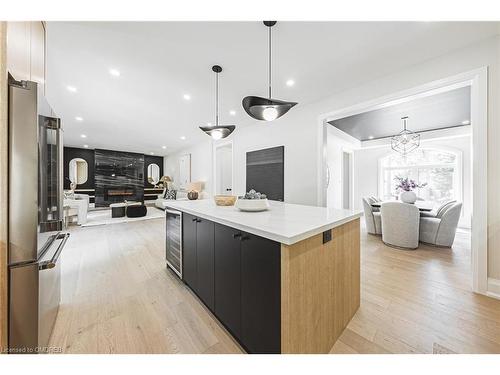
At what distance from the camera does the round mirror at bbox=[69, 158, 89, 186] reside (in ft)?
28.2

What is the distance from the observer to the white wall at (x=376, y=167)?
488 centimetres

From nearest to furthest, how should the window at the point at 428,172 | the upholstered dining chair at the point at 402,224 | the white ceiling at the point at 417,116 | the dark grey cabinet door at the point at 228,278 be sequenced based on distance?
the dark grey cabinet door at the point at 228,278, the upholstered dining chair at the point at 402,224, the white ceiling at the point at 417,116, the window at the point at 428,172

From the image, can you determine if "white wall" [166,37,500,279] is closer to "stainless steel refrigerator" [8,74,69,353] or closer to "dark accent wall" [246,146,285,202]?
"dark accent wall" [246,146,285,202]

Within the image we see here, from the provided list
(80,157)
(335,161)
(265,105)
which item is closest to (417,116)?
(335,161)

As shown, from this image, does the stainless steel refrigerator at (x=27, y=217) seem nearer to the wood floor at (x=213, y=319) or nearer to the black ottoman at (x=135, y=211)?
the wood floor at (x=213, y=319)

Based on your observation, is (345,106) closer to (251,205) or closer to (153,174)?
(251,205)

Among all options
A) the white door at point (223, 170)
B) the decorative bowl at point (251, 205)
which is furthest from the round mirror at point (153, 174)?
the decorative bowl at point (251, 205)

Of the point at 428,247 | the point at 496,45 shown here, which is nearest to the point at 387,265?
the point at 428,247

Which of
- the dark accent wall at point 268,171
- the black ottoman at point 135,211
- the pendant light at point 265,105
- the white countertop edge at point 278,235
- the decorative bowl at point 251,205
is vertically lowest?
the black ottoman at point 135,211

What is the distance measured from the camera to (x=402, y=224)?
3.22 meters

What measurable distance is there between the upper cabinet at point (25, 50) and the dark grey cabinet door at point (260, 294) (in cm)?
163

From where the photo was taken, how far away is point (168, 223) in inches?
99.7
